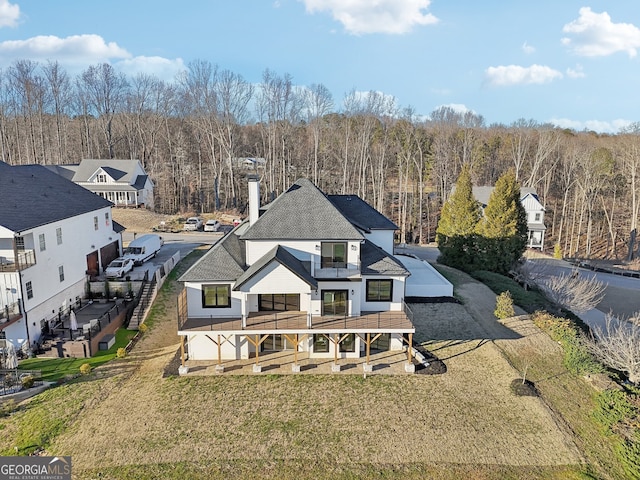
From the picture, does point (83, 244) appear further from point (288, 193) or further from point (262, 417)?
point (262, 417)

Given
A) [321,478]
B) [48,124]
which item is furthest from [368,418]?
[48,124]

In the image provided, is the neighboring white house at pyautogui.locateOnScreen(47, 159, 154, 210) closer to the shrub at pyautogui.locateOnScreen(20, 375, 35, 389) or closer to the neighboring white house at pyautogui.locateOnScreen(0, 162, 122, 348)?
the neighboring white house at pyautogui.locateOnScreen(0, 162, 122, 348)

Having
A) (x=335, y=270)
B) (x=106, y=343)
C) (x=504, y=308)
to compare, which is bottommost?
(x=106, y=343)

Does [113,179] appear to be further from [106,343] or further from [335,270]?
[335,270]

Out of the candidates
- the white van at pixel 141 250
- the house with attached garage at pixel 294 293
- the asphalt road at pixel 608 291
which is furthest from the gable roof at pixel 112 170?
the house with attached garage at pixel 294 293

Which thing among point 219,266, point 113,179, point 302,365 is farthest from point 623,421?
point 113,179

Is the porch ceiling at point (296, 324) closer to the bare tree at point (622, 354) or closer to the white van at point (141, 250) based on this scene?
the bare tree at point (622, 354)

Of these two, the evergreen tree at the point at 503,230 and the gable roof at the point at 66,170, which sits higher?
the gable roof at the point at 66,170
